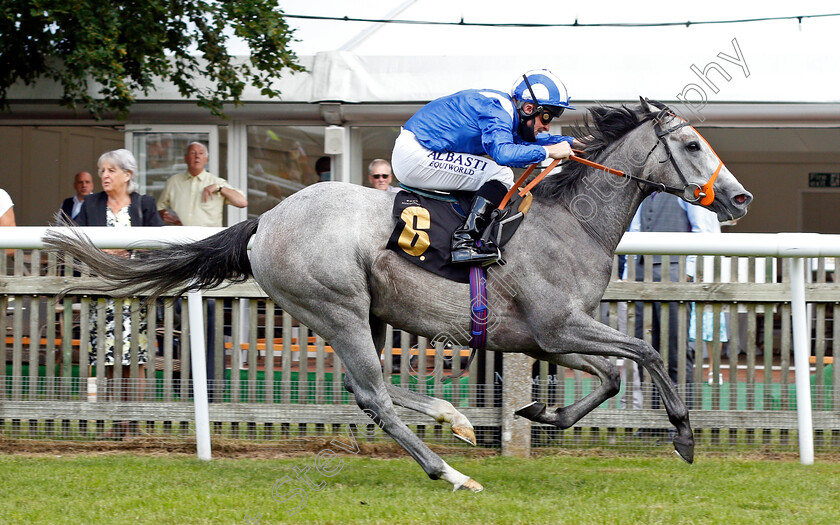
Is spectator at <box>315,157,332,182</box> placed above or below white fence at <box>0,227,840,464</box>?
above

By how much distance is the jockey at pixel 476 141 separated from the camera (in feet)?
14.6

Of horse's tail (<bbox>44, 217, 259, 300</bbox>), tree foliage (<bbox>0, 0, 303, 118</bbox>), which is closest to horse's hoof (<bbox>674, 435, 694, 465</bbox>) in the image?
horse's tail (<bbox>44, 217, 259, 300</bbox>)

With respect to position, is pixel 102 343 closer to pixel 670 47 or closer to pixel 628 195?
pixel 628 195

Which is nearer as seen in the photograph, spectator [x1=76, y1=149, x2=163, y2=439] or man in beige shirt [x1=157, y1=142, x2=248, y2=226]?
spectator [x1=76, y1=149, x2=163, y2=439]

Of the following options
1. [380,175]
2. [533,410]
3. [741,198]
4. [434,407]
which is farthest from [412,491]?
[380,175]

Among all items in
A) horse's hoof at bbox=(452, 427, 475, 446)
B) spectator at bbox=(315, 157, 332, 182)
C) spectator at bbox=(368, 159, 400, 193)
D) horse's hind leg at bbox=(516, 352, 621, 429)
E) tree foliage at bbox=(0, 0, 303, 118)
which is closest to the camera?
horse's hoof at bbox=(452, 427, 475, 446)

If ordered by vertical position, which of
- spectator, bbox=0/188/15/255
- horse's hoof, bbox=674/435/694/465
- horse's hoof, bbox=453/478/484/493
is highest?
spectator, bbox=0/188/15/255

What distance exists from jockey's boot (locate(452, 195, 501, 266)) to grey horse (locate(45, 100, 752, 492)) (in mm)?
112

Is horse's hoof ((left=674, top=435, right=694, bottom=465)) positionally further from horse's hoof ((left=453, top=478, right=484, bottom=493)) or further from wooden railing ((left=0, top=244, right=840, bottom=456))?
wooden railing ((left=0, top=244, right=840, bottom=456))

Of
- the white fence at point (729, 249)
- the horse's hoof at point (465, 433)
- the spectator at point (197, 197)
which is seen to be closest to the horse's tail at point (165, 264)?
the white fence at point (729, 249)

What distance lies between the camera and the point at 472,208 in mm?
4539

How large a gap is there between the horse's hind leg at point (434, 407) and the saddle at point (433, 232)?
0.53m

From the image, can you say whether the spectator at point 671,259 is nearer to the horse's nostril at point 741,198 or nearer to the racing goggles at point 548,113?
the horse's nostril at point 741,198

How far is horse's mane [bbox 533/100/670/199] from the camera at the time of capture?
15.6 ft
